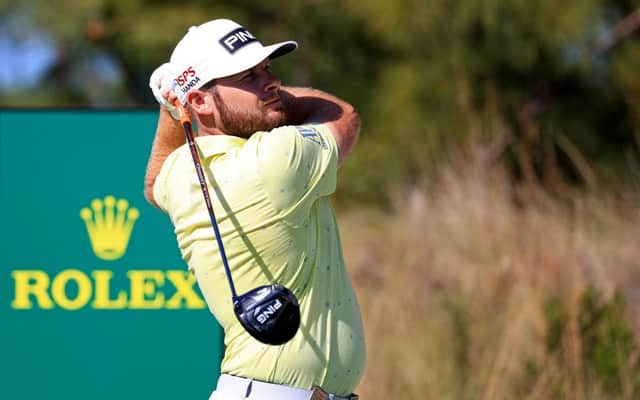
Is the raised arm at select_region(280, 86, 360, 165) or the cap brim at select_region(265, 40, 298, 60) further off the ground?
the cap brim at select_region(265, 40, 298, 60)

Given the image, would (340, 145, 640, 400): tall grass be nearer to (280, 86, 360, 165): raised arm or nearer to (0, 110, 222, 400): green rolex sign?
(0, 110, 222, 400): green rolex sign

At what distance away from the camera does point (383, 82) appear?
36.1 ft

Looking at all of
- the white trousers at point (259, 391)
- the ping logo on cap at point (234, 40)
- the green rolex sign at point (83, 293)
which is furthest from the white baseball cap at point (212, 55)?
the green rolex sign at point (83, 293)

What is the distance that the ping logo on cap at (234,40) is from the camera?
11.6ft

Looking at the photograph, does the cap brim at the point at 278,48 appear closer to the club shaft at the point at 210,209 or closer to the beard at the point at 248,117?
the beard at the point at 248,117

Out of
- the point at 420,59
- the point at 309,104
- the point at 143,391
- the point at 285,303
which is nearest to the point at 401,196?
the point at 420,59

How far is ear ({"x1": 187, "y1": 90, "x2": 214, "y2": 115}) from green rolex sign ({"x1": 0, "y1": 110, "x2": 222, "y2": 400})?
1439mm

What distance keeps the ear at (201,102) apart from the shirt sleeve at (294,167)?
243 millimetres

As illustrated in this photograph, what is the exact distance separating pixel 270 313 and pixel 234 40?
0.83 metres

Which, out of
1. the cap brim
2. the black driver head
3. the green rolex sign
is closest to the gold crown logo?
the green rolex sign

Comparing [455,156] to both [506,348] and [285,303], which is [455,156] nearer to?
[506,348]

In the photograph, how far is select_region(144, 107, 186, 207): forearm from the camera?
3896 mm

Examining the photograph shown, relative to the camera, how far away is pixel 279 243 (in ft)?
11.3

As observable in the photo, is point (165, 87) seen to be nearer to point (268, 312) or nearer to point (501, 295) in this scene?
point (268, 312)
